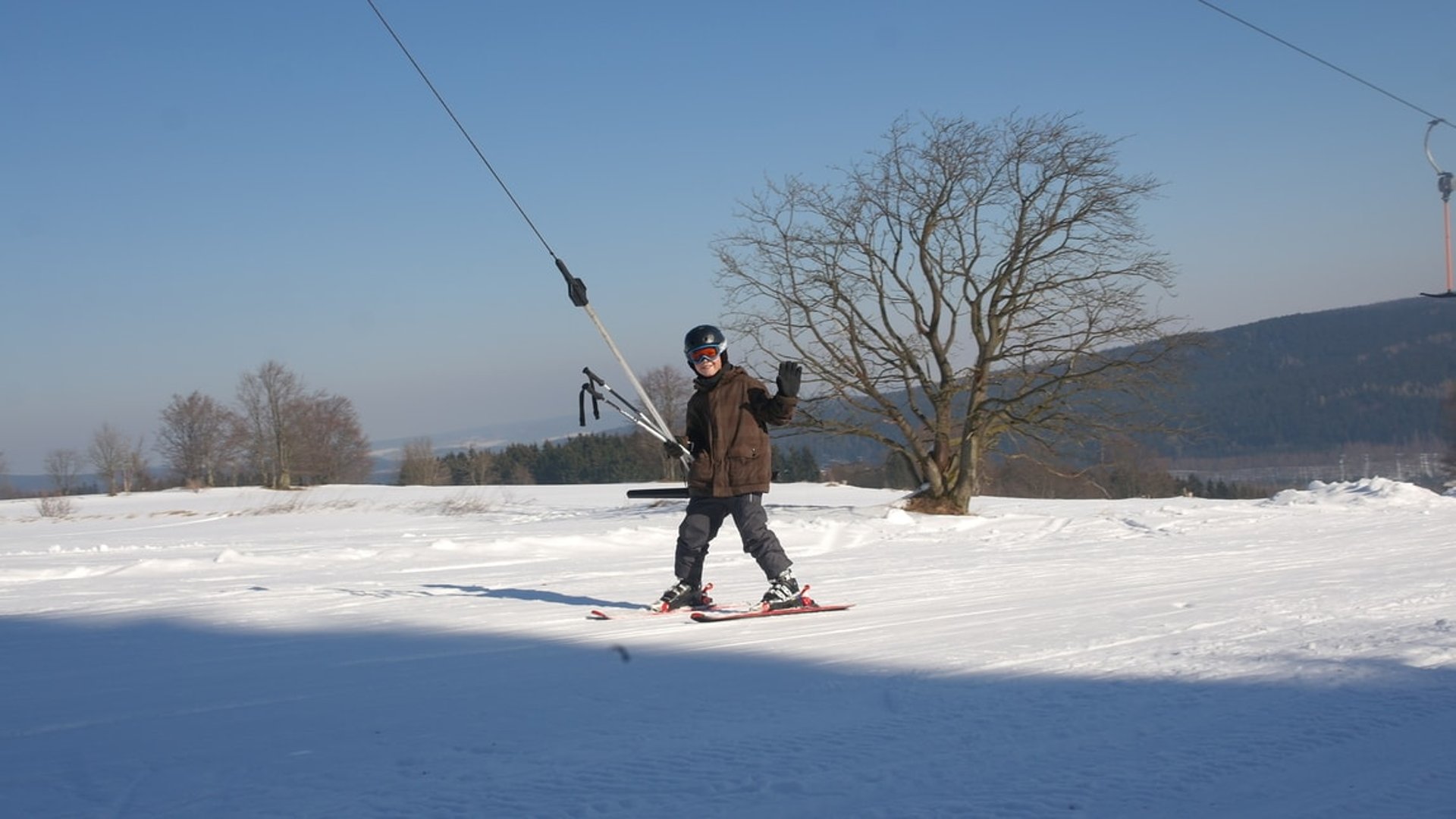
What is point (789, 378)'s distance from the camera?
6969 millimetres

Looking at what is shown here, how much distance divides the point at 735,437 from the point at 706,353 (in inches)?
22.8

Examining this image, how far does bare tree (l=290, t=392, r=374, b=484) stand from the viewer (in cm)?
6078

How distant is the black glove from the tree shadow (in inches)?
72.8

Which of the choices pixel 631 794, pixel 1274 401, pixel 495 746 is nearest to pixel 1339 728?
pixel 631 794

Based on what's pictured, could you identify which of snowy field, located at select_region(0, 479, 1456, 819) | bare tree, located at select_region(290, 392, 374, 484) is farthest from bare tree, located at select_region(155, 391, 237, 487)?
snowy field, located at select_region(0, 479, 1456, 819)

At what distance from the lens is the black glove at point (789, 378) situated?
22.8 ft

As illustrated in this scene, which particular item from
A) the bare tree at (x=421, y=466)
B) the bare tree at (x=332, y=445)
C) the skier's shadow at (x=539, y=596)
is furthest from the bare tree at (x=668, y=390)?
the skier's shadow at (x=539, y=596)

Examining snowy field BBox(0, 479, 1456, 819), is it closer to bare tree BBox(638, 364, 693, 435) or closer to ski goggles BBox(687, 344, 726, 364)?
ski goggles BBox(687, 344, 726, 364)

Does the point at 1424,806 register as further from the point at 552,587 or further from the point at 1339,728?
the point at 552,587

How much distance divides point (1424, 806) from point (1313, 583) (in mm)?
5687

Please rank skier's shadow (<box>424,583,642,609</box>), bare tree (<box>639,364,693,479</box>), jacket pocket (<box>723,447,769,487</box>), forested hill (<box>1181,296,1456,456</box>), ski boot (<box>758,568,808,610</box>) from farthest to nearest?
forested hill (<box>1181,296,1456,456</box>) → bare tree (<box>639,364,693,479</box>) → skier's shadow (<box>424,583,642,609</box>) → jacket pocket (<box>723,447,769,487</box>) → ski boot (<box>758,568,808,610</box>)

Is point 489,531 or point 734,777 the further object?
point 489,531

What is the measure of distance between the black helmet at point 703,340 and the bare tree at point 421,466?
45094 mm

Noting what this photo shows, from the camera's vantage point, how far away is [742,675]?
505 centimetres
